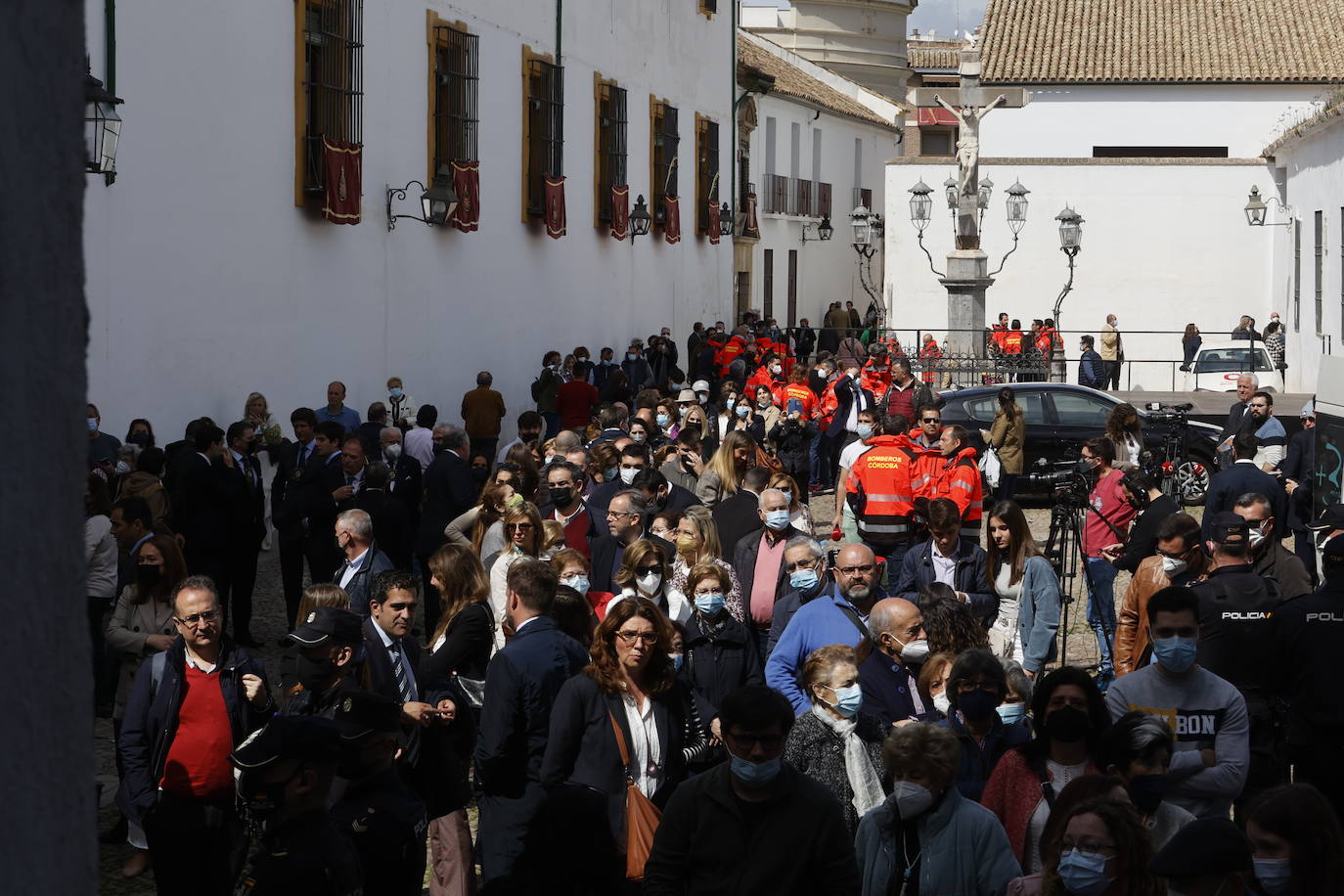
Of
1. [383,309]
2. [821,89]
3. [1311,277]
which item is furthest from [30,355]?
[821,89]

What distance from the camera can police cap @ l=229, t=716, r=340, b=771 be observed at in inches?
173

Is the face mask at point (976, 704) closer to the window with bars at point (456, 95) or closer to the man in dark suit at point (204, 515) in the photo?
the man in dark suit at point (204, 515)

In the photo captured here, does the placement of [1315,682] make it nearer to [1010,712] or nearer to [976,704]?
[1010,712]

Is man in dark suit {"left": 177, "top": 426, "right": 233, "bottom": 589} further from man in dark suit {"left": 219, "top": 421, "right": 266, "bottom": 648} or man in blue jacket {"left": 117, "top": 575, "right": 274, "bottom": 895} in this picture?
man in blue jacket {"left": 117, "top": 575, "right": 274, "bottom": 895}

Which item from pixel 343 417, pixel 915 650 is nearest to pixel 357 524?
pixel 915 650

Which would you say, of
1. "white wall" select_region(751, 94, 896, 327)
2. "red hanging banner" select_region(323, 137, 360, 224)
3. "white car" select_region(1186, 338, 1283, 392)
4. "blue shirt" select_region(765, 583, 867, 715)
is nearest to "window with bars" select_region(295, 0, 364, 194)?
"red hanging banner" select_region(323, 137, 360, 224)

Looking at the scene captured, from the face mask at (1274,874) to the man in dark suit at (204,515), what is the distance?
28.2 ft

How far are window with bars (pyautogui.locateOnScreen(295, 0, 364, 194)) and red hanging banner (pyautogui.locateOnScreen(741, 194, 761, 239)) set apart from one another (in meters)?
19.5

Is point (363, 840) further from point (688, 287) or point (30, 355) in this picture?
point (688, 287)

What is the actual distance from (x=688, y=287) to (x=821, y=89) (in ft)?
61.0

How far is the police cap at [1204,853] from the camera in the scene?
13.0 ft

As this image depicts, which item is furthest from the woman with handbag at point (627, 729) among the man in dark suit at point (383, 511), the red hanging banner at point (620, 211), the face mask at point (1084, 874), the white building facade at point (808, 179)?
the white building facade at point (808, 179)

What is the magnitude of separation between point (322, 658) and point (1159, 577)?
448cm

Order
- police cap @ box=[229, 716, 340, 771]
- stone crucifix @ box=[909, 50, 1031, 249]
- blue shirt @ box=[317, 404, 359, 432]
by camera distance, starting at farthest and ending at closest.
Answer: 1. stone crucifix @ box=[909, 50, 1031, 249]
2. blue shirt @ box=[317, 404, 359, 432]
3. police cap @ box=[229, 716, 340, 771]
